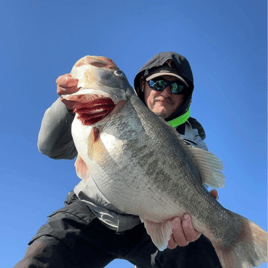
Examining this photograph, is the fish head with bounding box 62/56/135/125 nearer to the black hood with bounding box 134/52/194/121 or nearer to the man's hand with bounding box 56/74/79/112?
the man's hand with bounding box 56/74/79/112

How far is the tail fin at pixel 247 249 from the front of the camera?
112 inches

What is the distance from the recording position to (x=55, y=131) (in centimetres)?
335

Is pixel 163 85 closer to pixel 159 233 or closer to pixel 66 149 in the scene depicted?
pixel 66 149

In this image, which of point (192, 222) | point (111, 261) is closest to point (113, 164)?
point (192, 222)

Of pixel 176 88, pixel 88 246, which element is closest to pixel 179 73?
pixel 176 88

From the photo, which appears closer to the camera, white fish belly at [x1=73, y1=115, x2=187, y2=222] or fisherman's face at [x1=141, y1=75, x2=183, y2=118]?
white fish belly at [x1=73, y1=115, x2=187, y2=222]

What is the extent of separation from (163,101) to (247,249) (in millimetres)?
2462

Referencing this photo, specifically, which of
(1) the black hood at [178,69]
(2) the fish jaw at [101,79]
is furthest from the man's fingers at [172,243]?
(1) the black hood at [178,69]

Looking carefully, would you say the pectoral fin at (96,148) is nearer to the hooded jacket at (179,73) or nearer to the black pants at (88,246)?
the black pants at (88,246)

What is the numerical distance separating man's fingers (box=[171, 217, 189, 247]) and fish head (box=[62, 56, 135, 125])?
1.40m

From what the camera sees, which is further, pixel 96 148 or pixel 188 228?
pixel 188 228

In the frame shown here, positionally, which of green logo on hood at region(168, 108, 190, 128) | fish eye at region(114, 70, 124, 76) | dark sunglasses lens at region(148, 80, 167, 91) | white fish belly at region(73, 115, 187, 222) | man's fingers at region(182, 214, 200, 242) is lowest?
man's fingers at region(182, 214, 200, 242)

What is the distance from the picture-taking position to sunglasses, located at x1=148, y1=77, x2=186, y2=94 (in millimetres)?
4332

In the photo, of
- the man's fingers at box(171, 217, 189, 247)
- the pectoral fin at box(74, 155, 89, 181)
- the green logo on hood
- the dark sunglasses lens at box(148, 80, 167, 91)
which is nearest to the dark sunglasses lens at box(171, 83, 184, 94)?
the dark sunglasses lens at box(148, 80, 167, 91)
